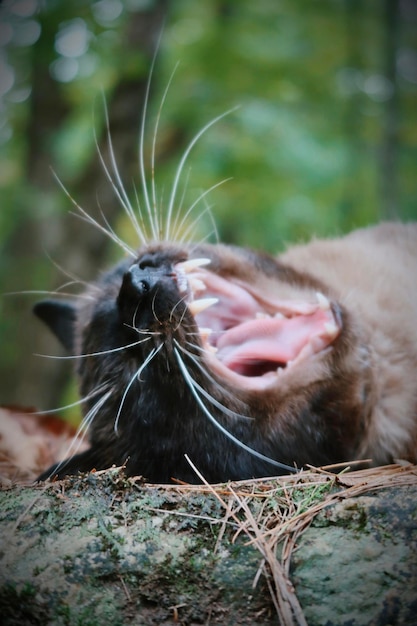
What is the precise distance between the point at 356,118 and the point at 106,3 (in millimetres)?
3715

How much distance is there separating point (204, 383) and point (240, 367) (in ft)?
1.59

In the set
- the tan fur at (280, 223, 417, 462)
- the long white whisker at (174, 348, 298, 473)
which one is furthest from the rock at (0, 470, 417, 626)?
the tan fur at (280, 223, 417, 462)

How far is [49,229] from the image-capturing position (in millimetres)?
6898

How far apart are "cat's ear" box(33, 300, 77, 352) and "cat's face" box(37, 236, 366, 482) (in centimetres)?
71

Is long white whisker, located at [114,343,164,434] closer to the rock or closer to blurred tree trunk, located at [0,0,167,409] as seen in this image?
the rock

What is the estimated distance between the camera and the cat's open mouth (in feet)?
9.67

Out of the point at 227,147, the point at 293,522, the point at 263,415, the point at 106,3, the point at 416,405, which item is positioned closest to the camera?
the point at 293,522

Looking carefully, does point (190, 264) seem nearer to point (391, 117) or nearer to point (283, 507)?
point (283, 507)

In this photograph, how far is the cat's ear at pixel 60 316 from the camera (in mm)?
3932

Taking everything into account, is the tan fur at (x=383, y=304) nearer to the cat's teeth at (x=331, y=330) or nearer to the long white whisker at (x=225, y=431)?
the cat's teeth at (x=331, y=330)

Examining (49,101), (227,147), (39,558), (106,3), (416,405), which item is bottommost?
(416,405)

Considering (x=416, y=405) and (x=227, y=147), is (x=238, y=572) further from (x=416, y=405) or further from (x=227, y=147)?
(x=227, y=147)

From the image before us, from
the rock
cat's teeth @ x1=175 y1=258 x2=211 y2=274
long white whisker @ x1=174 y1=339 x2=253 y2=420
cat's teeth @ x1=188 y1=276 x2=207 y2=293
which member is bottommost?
the rock

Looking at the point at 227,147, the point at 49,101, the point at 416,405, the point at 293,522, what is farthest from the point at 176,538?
the point at 49,101
